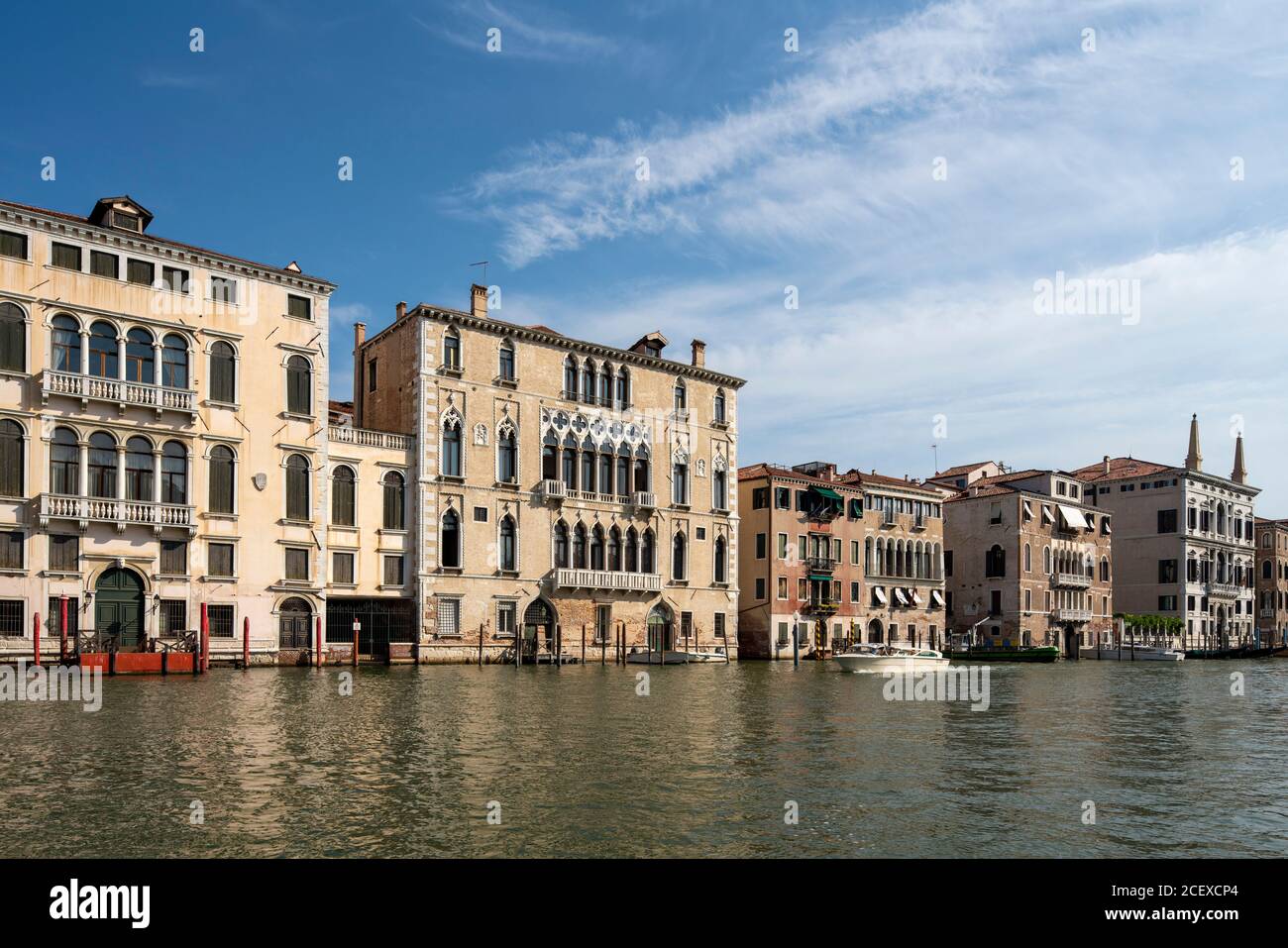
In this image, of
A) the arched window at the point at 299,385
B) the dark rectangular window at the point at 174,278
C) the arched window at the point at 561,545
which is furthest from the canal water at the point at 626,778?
the arched window at the point at 561,545

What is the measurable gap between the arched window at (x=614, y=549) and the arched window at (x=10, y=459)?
23.2 meters

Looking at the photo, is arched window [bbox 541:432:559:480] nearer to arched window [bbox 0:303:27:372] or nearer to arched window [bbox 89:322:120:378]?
arched window [bbox 89:322:120:378]

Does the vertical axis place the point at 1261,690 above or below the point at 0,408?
below

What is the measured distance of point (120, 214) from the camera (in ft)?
119

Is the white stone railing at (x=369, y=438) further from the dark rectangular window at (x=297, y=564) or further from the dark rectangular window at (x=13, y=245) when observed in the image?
the dark rectangular window at (x=13, y=245)

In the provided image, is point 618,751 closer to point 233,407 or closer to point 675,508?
point 233,407

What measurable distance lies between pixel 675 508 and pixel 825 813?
39.5 metres

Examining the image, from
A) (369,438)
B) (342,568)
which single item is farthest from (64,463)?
(369,438)

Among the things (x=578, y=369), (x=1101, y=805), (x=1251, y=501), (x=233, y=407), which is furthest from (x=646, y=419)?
(x=1251, y=501)

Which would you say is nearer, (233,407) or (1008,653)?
(233,407)

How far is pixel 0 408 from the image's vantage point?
108 ft
